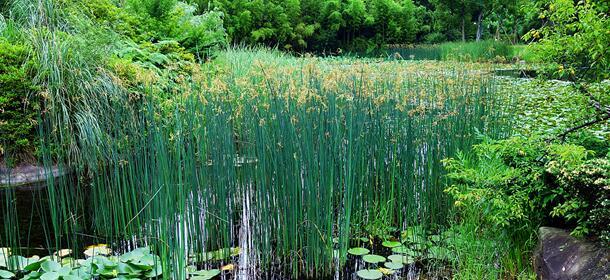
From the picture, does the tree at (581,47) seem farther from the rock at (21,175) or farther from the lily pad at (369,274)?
the rock at (21,175)

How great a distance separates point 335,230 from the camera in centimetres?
327

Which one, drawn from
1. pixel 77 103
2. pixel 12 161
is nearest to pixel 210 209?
pixel 77 103

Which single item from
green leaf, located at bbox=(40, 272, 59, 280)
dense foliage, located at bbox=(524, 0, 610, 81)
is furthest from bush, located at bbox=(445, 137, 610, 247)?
green leaf, located at bbox=(40, 272, 59, 280)

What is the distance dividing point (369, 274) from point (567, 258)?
92 cm

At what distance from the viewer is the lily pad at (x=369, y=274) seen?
2.68 m

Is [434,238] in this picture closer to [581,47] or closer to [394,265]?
[394,265]

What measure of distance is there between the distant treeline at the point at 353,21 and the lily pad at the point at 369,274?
1388cm

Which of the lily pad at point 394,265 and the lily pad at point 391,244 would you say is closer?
the lily pad at point 394,265

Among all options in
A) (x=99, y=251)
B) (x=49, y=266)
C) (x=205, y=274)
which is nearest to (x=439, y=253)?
(x=205, y=274)

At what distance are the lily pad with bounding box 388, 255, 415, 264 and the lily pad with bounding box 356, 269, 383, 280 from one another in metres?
0.17

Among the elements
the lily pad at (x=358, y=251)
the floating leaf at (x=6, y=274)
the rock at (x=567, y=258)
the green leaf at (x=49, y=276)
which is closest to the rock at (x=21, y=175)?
the floating leaf at (x=6, y=274)

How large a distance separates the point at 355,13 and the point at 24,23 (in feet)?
54.3

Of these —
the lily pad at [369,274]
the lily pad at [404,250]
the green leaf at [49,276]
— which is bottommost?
the lily pad at [369,274]

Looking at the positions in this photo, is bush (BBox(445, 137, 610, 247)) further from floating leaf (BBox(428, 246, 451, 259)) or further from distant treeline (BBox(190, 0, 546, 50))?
distant treeline (BBox(190, 0, 546, 50))
